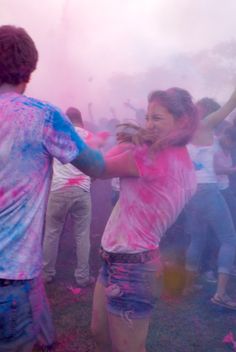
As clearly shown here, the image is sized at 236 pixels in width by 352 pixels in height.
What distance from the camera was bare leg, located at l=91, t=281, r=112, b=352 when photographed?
2.14 m

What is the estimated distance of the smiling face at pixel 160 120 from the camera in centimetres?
210

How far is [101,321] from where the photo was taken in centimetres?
215

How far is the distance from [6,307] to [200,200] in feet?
9.16

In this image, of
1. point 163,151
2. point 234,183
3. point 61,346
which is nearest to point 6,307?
point 163,151

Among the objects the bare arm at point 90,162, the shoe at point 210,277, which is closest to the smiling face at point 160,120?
the bare arm at point 90,162

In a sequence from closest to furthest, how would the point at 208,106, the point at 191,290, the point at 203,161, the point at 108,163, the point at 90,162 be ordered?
1. the point at 90,162
2. the point at 108,163
3. the point at 203,161
4. the point at 208,106
5. the point at 191,290

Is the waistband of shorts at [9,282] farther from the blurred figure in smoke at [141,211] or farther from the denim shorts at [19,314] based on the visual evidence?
the blurred figure in smoke at [141,211]

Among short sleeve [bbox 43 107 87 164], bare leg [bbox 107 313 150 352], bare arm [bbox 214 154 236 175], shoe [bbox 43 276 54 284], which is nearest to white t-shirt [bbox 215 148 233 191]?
bare arm [bbox 214 154 236 175]

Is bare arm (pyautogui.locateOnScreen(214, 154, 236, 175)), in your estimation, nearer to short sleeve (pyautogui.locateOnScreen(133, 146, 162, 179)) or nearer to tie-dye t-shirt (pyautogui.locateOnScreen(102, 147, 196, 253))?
tie-dye t-shirt (pyautogui.locateOnScreen(102, 147, 196, 253))

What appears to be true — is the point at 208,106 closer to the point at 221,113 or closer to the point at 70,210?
the point at 221,113

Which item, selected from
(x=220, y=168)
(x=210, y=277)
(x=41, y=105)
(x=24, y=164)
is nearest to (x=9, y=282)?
(x=24, y=164)

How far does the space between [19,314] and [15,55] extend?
1.00m

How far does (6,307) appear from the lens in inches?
59.6

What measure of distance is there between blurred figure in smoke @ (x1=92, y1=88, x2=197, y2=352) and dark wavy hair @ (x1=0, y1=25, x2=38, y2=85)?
1.77ft
